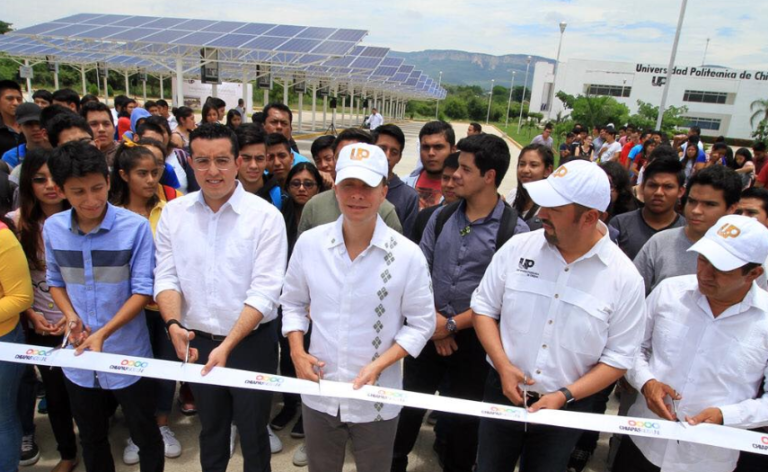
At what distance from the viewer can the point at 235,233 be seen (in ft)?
7.95

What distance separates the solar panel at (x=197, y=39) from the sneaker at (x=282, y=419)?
15.4m

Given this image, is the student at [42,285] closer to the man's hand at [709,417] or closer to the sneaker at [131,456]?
the sneaker at [131,456]

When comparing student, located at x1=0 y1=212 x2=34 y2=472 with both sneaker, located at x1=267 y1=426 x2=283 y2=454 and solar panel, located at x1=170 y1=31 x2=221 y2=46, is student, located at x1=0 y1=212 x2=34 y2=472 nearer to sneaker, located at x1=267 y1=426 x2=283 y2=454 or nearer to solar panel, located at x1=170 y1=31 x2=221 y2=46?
sneaker, located at x1=267 y1=426 x2=283 y2=454

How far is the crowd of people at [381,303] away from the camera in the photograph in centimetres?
207

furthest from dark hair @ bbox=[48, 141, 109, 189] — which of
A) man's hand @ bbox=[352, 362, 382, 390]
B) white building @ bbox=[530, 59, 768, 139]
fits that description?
white building @ bbox=[530, 59, 768, 139]

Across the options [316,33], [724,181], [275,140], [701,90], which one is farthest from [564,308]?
[701,90]

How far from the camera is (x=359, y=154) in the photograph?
6.82ft

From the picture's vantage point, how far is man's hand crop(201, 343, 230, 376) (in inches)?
90.0

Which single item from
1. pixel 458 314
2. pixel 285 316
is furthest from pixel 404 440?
pixel 285 316

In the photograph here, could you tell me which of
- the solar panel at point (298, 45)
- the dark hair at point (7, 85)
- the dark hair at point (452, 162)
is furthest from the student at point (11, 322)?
the solar panel at point (298, 45)

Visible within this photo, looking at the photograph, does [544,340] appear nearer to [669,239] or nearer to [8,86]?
[669,239]

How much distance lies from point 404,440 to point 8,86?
237 inches

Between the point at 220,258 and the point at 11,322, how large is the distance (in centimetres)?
128

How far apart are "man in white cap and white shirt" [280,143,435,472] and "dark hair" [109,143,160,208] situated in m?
1.66
